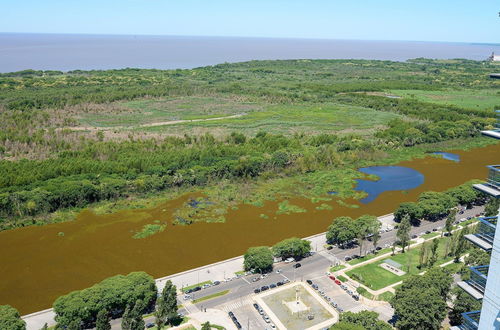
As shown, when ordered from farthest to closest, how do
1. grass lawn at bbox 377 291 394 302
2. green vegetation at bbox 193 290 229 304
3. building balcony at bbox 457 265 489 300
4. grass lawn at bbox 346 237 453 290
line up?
1. grass lawn at bbox 346 237 453 290
2. grass lawn at bbox 377 291 394 302
3. green vegetation at bbox 193 290 229 304
4. building balcony at bbox 457 265 489 300

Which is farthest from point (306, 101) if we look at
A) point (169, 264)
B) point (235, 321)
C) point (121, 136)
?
point (235, 321)

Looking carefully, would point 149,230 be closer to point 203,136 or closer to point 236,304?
point 236,304

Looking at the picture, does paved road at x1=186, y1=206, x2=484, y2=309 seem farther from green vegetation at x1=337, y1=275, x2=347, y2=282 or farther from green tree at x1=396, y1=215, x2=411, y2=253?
green tree at x1=396, y1=215, x2=411, y2=253

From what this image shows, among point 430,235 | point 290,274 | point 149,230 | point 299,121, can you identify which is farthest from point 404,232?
point 299,121

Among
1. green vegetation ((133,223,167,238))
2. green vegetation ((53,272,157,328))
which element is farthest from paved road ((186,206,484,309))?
green vegetation ((133,223,167,238))

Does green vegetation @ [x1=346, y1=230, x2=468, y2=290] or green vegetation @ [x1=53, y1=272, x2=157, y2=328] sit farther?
green vegetation @ [x1=346, y1=230, x2=468, y2=290]

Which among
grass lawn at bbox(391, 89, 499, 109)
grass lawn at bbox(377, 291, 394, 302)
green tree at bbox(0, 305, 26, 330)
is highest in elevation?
grass lawn at bbox(391, 89, 499, 109)
